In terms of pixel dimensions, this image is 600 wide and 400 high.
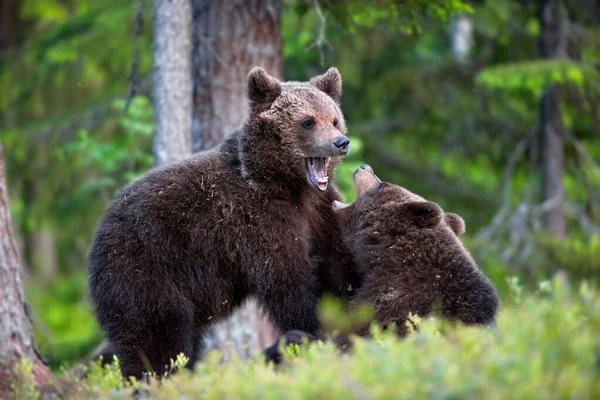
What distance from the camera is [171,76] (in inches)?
310

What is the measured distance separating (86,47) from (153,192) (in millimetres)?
8116

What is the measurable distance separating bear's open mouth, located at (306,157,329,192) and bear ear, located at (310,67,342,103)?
658 mm

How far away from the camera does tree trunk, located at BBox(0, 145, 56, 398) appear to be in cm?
673

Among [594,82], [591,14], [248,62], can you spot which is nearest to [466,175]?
[591,14]

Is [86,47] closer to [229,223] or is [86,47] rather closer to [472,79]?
[472,79]

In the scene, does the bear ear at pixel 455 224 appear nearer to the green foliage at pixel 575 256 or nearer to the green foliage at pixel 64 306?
the green foliage at pixel 575 256

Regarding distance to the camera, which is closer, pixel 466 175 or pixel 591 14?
pixel 591 14

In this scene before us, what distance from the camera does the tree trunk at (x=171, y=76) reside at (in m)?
7.87

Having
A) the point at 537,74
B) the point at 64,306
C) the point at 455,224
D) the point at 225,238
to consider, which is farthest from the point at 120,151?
the point at 64,306

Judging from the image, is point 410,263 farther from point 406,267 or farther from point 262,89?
point 262,89

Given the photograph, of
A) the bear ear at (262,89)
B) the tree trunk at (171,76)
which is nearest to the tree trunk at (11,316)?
the tree trunk at (171,76)

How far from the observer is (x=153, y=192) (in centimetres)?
632

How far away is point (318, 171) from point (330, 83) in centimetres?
86

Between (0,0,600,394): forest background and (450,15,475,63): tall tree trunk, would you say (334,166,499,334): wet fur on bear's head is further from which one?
(450,15,475,63): tall tree trunk
